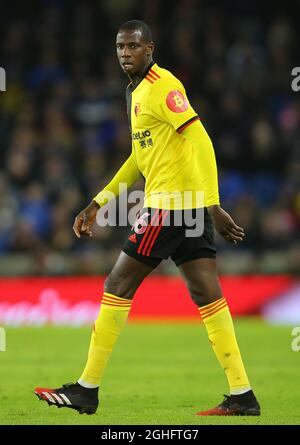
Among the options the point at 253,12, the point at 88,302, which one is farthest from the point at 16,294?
the point at 253,12

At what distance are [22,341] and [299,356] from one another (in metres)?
3.36

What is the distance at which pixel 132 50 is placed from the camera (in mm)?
6801

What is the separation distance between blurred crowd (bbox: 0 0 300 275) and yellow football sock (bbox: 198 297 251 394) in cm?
842

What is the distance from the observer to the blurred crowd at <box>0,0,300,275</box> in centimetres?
1571

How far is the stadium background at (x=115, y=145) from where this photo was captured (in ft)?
48.6

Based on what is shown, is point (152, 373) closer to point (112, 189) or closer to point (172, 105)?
point (112, 189)

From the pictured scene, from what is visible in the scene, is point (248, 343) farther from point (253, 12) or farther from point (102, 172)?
point (253, 12)

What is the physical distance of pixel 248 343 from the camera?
38.4ft

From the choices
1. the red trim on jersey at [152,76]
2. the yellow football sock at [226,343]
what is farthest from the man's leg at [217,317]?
the red trim on jersey at [152,76]

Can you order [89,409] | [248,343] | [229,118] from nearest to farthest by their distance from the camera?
[89,409] → [248,343] → [229,118]

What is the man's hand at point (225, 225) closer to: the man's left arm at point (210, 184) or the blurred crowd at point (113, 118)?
the man's left arm at point (210, 184)

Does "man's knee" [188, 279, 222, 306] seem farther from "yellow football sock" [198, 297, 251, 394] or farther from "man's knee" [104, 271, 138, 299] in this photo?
"man's knee" [104, 271, 138, 299]

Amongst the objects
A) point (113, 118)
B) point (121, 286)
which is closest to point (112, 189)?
point (121, 286)

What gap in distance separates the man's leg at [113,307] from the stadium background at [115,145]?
213 inches
